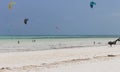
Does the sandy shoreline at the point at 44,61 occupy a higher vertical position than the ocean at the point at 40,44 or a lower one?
higher

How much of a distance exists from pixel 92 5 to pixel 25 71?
15086 mm

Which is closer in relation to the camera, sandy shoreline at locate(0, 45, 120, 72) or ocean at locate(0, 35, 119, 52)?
sandy shoreline at locate(0, 45, 120, 72)

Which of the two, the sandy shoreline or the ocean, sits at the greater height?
the sandy shoreline

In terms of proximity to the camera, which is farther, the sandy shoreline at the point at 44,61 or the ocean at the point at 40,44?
the ocean at the point at 40,44

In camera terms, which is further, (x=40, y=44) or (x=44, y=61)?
(x=40, y=44)

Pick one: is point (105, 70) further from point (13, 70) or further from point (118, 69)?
point (13, 70)

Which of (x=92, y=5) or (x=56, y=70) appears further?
(x=92, y=5)

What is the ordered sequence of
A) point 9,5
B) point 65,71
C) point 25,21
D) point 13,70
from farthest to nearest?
1. point 25,21
2. point 9,5
3. point 13,70
4. point 65,71

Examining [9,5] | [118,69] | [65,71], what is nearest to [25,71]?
[65,71]

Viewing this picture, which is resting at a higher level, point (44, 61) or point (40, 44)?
point (44, 61)

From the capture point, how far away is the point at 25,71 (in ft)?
37.3

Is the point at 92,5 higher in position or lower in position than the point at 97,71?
higher

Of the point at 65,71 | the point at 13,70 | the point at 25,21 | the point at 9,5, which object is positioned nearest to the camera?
the point at 65,71

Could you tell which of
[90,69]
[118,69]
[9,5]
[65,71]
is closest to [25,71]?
[65,71]
